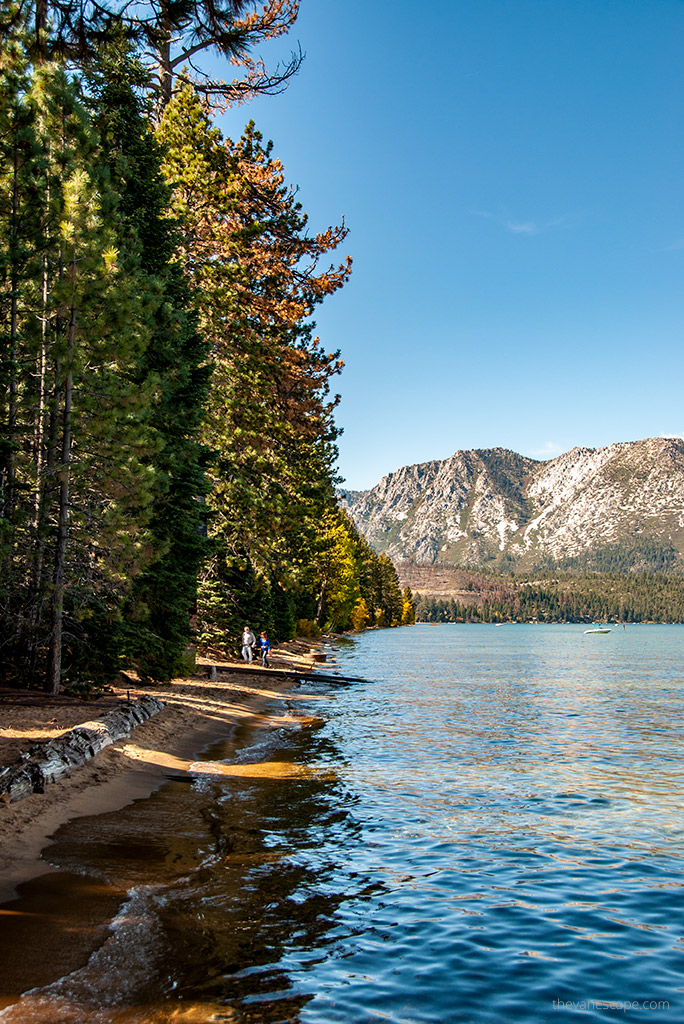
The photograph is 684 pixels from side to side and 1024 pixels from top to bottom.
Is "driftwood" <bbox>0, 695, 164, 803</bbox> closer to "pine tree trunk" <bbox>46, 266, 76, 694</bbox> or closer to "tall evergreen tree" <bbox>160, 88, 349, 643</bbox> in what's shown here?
"pine tree trunk" <bbox>46, 266, 76, 694</bbox>

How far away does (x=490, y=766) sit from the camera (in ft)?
53.4

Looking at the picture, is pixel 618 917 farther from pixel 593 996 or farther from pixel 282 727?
pixel 282 727

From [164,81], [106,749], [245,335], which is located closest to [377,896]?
[106,749]

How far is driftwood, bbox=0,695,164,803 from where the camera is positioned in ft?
31.7

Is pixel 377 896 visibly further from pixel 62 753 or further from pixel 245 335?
pixel 245 335

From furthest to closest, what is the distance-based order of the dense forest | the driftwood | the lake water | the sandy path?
the dense forest → the driftwood → the sandy path → the lake water

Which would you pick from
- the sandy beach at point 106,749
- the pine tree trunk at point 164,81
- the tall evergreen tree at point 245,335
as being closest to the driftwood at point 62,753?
the sandy beach at point 106,749

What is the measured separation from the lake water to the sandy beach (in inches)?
18.9

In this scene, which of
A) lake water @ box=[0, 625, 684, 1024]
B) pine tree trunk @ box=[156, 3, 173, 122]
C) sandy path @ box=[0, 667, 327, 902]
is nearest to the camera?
lake water @ box=[0, 625, 684, 1024]

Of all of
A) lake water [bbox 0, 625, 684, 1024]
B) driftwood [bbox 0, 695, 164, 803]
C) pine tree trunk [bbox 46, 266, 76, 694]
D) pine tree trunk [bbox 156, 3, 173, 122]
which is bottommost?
lake water [bbox 0, 625, 684, 1024]

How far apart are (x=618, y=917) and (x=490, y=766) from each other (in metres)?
8.31

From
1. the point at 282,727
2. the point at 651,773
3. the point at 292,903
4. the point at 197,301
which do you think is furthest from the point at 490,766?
the point at 197,301

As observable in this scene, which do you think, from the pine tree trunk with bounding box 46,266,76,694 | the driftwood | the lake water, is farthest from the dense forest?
the lake water

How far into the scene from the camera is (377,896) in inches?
328
